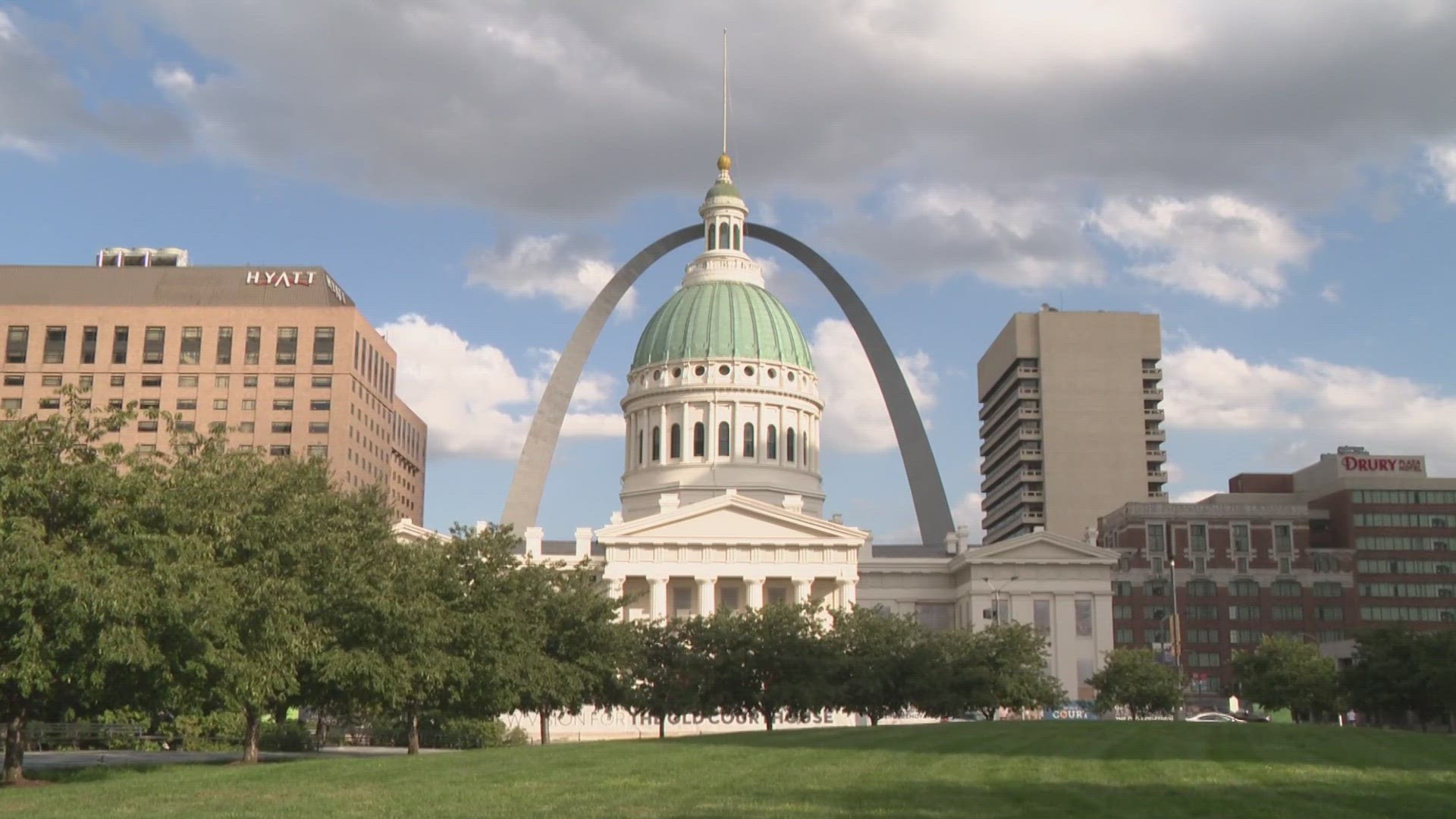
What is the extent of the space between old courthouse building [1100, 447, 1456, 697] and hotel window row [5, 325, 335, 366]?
74.8 meters

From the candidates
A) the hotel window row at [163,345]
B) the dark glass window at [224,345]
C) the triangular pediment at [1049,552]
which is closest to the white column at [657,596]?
the triangular pediment at [1049,552]

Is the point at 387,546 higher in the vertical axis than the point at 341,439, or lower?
lower

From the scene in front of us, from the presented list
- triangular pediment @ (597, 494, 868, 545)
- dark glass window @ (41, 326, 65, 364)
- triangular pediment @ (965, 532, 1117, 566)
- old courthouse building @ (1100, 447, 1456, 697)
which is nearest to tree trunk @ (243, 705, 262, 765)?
triangular pediment @ (597, 494, 868, 545)

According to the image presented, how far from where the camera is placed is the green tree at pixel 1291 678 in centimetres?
10181

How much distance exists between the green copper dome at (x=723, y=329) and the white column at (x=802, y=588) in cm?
2936

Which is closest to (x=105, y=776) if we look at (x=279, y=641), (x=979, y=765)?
(x=279, y=641)

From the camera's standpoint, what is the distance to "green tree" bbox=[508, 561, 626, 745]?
60.8 meters

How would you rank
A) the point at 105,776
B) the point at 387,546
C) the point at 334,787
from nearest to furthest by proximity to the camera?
the point at 334,787
the point at 105,776
the point at 387,546

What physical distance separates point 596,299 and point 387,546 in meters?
77.8

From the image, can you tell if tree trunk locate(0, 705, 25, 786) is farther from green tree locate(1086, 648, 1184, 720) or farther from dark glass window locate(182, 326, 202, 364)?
dark glass window locate(182, 326, 202, 364)

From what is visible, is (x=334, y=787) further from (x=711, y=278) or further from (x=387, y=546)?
(x=711, y=278)

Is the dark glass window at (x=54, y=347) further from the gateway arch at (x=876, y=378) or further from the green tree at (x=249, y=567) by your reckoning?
the green tree at (x=249, y=567)

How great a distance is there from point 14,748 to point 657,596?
74.6 meters

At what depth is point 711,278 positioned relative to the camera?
14312 centimetres
